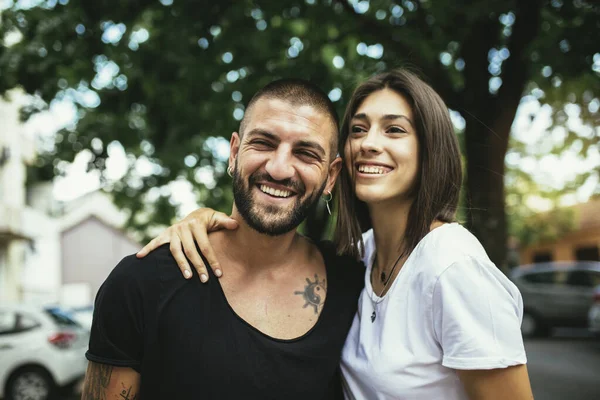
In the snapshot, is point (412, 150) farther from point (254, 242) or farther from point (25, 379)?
point (25, 379)

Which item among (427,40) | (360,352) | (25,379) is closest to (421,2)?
(427,40)

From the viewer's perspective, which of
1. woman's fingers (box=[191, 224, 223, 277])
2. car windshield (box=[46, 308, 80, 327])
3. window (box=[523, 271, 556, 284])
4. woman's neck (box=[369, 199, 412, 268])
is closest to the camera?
woman's fingers (box=[191, 224, 223, 277])

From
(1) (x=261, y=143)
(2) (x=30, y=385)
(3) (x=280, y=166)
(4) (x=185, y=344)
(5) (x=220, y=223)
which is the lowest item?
(2) (x=30, y=385)

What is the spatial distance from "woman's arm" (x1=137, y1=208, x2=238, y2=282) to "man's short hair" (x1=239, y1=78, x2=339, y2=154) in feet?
1.54

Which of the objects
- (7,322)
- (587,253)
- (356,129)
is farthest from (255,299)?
(587,253)

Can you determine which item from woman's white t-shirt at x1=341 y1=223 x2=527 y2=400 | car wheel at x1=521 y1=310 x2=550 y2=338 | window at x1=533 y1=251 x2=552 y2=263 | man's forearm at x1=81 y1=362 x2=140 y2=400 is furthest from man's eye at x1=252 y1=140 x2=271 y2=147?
window at x1=533 y1=251 x2=552 y2=263

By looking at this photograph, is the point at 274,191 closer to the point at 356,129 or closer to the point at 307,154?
the point at 307,154

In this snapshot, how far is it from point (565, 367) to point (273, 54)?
8.51m

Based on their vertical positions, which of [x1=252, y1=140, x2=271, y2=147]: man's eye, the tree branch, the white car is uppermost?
the tree branch

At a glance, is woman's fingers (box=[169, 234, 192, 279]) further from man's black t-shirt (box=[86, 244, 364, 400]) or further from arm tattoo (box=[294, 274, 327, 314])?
arm tattoo (box=[294, 274, 327, 314])

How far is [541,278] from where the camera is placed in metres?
15.8

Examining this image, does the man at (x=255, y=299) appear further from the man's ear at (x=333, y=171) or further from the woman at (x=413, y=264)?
the woman at (x=413, y=264)

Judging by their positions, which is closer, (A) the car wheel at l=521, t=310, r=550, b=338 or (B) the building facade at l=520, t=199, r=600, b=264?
(A) the car wheel at l=521, t=310, r=550, b=338

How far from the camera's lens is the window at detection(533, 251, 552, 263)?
102 feet
